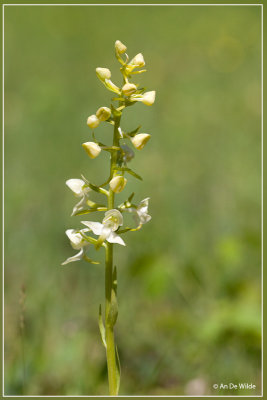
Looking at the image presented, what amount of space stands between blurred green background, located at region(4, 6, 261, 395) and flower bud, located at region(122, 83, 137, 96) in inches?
36.9

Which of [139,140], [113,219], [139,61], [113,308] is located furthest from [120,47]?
[113,308]

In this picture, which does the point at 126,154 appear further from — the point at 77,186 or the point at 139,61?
the point at 139,61

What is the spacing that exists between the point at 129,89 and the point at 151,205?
2.89m

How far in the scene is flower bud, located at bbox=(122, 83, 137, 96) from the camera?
73.4 inches

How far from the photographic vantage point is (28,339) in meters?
→ 3.04

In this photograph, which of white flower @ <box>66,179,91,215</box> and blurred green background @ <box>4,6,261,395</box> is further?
blurred green background @ <box>4,6,261,395</box>

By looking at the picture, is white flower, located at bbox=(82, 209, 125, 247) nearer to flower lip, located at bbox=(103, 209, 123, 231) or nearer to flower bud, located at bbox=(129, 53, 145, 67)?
flower lip, located at bbox=(103, 209, 123, 231)

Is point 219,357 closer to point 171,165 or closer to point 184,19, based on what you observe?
point 171,165

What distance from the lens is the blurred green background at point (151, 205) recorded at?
9.27 ft

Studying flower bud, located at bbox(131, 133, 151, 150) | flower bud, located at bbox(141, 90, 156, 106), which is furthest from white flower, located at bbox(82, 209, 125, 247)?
flower bud, located at bbox(141, 90, 156, 106)

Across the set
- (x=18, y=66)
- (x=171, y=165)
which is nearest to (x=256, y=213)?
(x=171, y=165)

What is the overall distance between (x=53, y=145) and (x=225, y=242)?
2.96m

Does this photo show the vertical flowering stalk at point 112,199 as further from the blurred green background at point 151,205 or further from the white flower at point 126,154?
the blurred green background at point 151,205

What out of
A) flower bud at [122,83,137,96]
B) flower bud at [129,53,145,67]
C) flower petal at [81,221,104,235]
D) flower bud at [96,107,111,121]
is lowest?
flower petal at [81,221,104,235]
